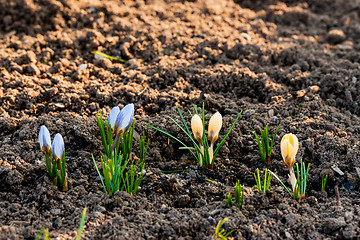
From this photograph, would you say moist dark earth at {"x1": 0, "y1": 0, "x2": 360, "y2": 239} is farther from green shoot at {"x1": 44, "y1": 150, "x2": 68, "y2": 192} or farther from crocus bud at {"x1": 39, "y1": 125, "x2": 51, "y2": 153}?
crocus bud at {"x1": 39, "y1": 125, "x2": 51, "y2": 153}

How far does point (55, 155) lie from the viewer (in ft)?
6.79

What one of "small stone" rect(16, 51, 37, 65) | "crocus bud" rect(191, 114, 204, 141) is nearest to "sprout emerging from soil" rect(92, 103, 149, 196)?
"crocus bud" rect(191, 114, 204, 141)

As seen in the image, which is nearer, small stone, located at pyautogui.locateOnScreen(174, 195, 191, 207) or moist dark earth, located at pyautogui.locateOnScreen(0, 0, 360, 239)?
moist dark earth, located at pyautogui.locateOnScreen(0, 0, 360, 239)

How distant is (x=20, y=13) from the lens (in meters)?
3.75

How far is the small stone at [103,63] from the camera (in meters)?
3.24

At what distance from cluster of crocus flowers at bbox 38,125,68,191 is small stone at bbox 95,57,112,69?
1.24 m

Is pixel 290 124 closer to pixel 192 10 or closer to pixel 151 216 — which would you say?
pixel 151 216

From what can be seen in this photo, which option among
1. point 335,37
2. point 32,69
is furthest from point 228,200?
point 335,37

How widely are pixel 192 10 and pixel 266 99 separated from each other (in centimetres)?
157

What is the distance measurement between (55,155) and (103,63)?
1.35 m

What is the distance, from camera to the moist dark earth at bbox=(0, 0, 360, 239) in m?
2.02

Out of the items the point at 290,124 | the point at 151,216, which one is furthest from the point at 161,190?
the point at 290,124

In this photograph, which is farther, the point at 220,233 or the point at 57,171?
the point at 57,171

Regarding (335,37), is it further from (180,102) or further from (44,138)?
(44,138)
